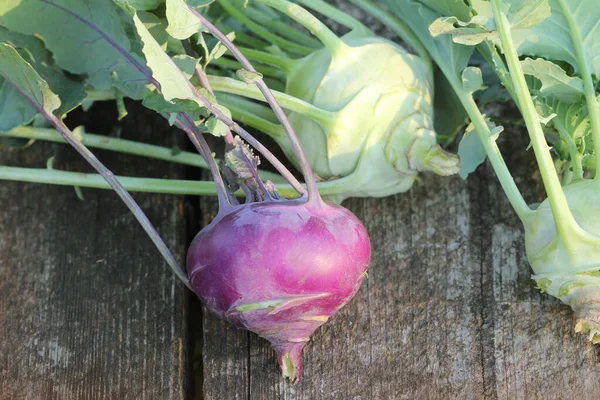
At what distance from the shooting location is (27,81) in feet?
3.60

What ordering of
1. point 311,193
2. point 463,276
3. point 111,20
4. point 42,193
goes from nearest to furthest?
point 311,193 < point 111,20 < point 463,276 < point 42,193

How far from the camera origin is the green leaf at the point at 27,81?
106cm

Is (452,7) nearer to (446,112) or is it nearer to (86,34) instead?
(446,112)

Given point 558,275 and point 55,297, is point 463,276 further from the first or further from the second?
point 55,297

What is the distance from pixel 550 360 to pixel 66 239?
0.93 meters

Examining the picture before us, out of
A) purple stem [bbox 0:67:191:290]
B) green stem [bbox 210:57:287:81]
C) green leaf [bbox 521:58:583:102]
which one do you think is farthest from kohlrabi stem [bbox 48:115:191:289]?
green leaf [bbox 521:58:583:102]

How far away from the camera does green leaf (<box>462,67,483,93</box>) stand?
43.4 inches

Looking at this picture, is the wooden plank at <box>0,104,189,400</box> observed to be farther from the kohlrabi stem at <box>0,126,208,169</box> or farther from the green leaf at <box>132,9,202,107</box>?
the green leaf at <box>132,9,202,107</box>

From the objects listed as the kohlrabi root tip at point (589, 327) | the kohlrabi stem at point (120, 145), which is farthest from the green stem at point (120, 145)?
the kohlrabi root tip at point (589, 327)

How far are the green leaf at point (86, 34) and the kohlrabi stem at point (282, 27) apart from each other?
28 cm

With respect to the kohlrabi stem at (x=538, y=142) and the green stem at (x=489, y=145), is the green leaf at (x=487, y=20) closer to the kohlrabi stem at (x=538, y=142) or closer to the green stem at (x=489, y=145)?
the kohlrabi stem at (x=538, y=142)

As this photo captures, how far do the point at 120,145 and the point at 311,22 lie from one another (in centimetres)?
44

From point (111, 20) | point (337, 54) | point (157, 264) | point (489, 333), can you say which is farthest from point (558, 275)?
point (111, 20)

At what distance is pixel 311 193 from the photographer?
1.03 metres
